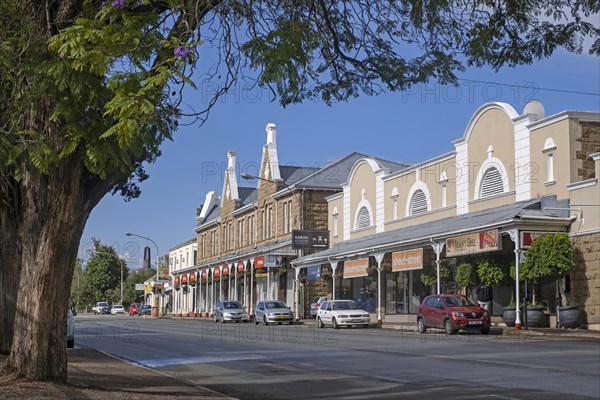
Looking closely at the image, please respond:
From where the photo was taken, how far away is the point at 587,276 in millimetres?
30312

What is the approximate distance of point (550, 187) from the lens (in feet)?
109

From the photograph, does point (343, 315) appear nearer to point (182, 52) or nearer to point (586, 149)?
point (586, 149)

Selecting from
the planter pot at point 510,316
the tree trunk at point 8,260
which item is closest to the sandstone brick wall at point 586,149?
the planter pot at point 510,316

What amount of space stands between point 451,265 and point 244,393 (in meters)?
26.1

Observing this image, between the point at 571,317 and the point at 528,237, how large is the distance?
11.0ft

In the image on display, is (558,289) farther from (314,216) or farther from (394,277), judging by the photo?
(314,216)

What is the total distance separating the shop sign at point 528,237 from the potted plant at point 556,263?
0.19 meters

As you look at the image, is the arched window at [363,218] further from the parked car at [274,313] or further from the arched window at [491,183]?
the arched window at [491,183]

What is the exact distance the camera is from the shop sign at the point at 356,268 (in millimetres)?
43625

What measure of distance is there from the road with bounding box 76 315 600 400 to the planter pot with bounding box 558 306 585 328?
3380 mm

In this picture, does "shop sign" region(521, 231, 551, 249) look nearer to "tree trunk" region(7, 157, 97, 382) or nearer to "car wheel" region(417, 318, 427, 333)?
"car wheel" region(417, 318, 427, 333)

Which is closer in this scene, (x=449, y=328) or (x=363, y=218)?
(x=449, y=328)

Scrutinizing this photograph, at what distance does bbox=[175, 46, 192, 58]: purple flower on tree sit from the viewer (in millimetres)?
7719

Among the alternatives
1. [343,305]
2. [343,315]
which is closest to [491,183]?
[343,315]
